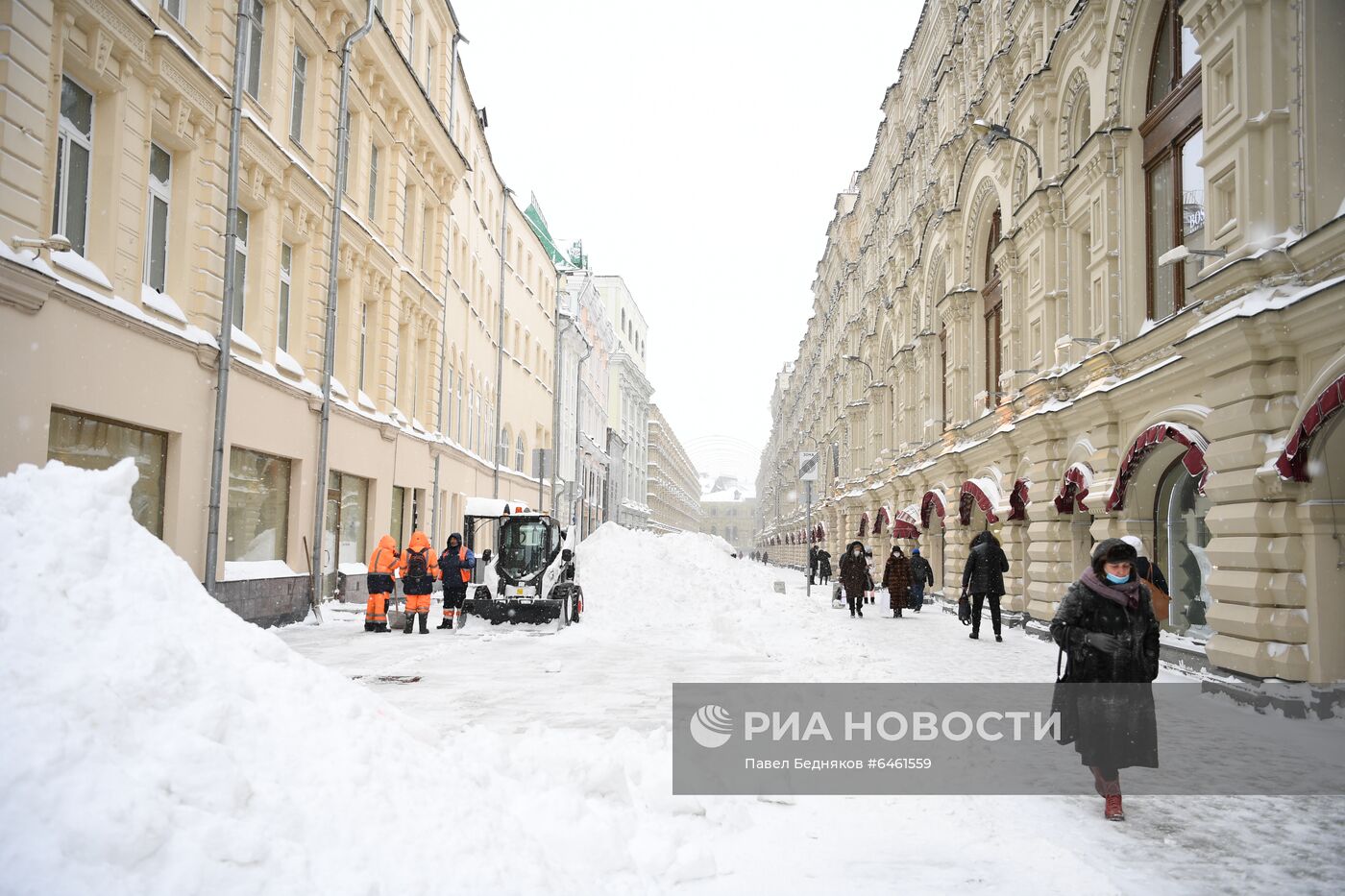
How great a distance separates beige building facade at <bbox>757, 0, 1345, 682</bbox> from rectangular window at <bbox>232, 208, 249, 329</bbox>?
43.8ft

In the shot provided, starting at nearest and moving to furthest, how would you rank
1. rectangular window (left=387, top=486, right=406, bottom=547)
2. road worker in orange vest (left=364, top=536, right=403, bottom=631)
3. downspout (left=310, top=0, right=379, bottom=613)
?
1. road worker in orange vest (left=364, top=536, right=403, bottom=631)
2. downspout (left=310, top=0, right=379, bottom=613)
3. rectangular window (left=387, top=486, right=406, bottom=547)

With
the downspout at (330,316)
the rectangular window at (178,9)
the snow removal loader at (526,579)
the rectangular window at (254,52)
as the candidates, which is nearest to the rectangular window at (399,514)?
the downspout at (330,316)

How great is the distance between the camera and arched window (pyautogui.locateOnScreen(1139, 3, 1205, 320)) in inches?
521

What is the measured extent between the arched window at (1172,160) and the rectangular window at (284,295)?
1504 centimetres

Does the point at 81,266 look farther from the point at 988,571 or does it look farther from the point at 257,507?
the point at 988,571

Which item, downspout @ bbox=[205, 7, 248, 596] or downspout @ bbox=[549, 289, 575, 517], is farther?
downspout @ bbox=[549, 289, 575, 517]

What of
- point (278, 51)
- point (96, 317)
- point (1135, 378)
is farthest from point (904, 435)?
point (96, 317)

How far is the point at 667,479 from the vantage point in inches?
4353

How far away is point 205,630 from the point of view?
4.92 meters

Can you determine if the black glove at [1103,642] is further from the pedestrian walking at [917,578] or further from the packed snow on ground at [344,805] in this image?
the pedestrian walking at [917,578]

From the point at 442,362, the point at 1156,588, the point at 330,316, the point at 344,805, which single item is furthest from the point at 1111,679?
the point at 442,362

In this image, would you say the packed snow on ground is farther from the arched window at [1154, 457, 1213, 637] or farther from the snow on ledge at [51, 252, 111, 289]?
the arched window at [1154, 457, 1213, 637]

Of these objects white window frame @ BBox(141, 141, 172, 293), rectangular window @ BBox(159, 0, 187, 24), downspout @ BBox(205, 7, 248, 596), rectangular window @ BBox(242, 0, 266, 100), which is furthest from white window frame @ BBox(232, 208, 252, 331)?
rectangular window @ BBox(159, 0, 187, 24)

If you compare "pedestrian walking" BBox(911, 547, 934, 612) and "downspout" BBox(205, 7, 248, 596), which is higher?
"downspout" BBox(205, 7, 248, 596)
